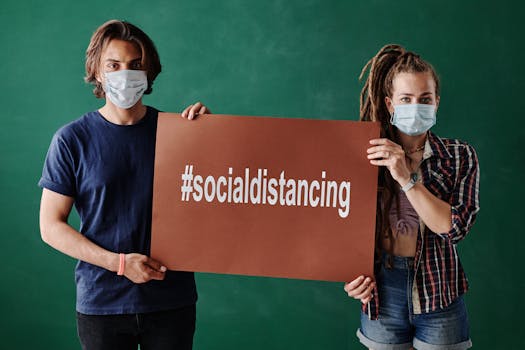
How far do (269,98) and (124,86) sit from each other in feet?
3.10

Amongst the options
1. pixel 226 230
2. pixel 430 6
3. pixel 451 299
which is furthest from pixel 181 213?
pixel 430 6

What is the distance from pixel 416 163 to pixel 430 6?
1.00 m

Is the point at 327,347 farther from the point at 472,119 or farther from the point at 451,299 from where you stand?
the point at 472,119

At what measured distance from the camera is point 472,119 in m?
2.26

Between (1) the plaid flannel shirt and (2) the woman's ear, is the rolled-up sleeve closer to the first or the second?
(1) the plaid flannel shirt

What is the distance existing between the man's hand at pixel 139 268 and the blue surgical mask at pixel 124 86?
17.8 inches

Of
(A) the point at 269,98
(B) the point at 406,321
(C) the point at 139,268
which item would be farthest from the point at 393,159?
(A) the point at 269,98

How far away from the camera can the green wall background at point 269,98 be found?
2.24m

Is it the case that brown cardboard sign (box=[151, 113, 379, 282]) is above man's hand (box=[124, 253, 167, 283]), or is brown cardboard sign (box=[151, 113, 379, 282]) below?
above

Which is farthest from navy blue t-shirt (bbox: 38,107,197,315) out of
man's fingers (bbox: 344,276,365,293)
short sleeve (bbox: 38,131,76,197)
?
man's fingers (bbox: 344,276,365,293)

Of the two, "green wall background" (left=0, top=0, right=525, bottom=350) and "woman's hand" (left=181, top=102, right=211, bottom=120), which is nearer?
"woman's hand" (left=181, top=102, right=211, bottom=120)

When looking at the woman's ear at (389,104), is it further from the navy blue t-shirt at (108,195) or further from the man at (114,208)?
the navy blue t-shirt at (108,195)

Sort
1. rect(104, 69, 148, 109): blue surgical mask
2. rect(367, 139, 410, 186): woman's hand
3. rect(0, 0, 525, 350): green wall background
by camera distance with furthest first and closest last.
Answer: rect(0, 0, 525, 350): green wall background < rect(104, 69, 148, 109): blue surgical mask < rect(367, 139, 410, 186): woman's hand

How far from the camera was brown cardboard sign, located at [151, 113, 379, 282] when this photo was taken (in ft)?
4.93
